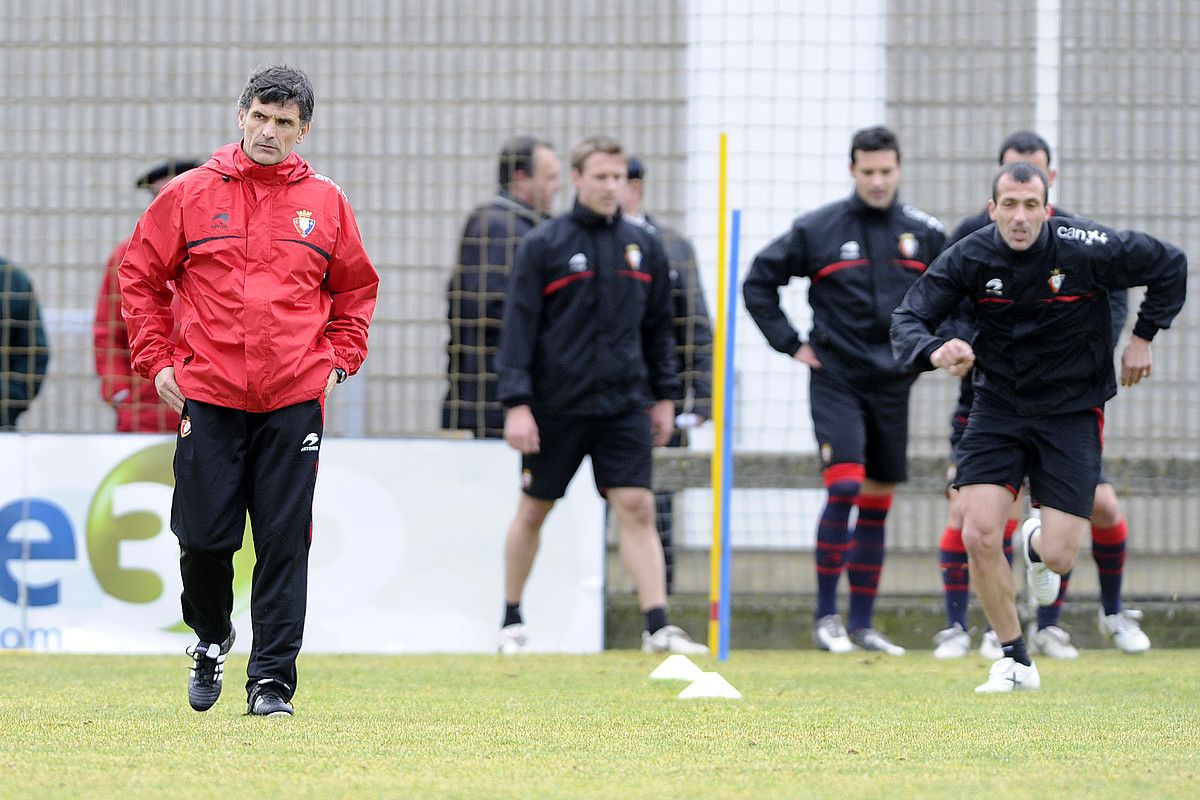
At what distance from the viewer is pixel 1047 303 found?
6781 millimetres

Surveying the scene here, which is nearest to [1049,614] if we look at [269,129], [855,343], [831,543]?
[831,543]

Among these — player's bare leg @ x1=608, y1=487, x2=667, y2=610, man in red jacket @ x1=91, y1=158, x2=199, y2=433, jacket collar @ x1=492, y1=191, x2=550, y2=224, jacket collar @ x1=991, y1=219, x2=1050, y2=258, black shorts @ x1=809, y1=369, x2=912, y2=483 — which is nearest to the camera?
jacket collar @ x1=991, y1=219, x2=1050, y2=258

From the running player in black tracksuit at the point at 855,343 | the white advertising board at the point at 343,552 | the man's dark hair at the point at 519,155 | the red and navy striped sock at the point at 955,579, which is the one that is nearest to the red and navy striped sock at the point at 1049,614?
→ the red and navy striped sock at the point at 955,579

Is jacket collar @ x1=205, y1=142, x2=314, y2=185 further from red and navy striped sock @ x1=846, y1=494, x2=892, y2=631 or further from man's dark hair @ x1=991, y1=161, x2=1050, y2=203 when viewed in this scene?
red and navy striped sock @ x1=846, y1=494, x2=892, y2=631

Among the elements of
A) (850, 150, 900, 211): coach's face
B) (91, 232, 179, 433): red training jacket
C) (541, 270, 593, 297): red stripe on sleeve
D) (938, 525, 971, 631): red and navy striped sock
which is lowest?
(938, 525, 971, 631): red and navy striped sock

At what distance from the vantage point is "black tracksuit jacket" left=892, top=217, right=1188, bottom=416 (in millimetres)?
6738

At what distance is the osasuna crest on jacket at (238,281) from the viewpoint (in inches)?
221

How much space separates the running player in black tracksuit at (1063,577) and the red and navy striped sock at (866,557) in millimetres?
321

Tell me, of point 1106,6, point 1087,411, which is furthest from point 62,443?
point 1106,6

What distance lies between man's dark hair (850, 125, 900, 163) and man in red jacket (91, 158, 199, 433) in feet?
11.0

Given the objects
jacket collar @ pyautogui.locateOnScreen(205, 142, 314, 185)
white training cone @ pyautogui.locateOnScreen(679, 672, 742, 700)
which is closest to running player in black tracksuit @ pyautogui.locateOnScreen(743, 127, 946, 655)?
white training cone @ pyautogui.locateOnScreen(679, 672, 742, 700)

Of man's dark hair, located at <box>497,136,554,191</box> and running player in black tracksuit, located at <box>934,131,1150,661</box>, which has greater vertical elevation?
man's dark hair, located at <box>497,136,554,191</box>

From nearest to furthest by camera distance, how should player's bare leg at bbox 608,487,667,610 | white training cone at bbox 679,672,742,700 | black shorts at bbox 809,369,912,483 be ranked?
white training cone at bbox 679,672,742,700 < player's bare leg at bbox 608,487,667,610 < black shorts at bbox 809,369,912,483

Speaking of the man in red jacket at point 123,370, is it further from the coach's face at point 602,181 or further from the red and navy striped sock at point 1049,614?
the red and navy striped sock at point 1049,614
